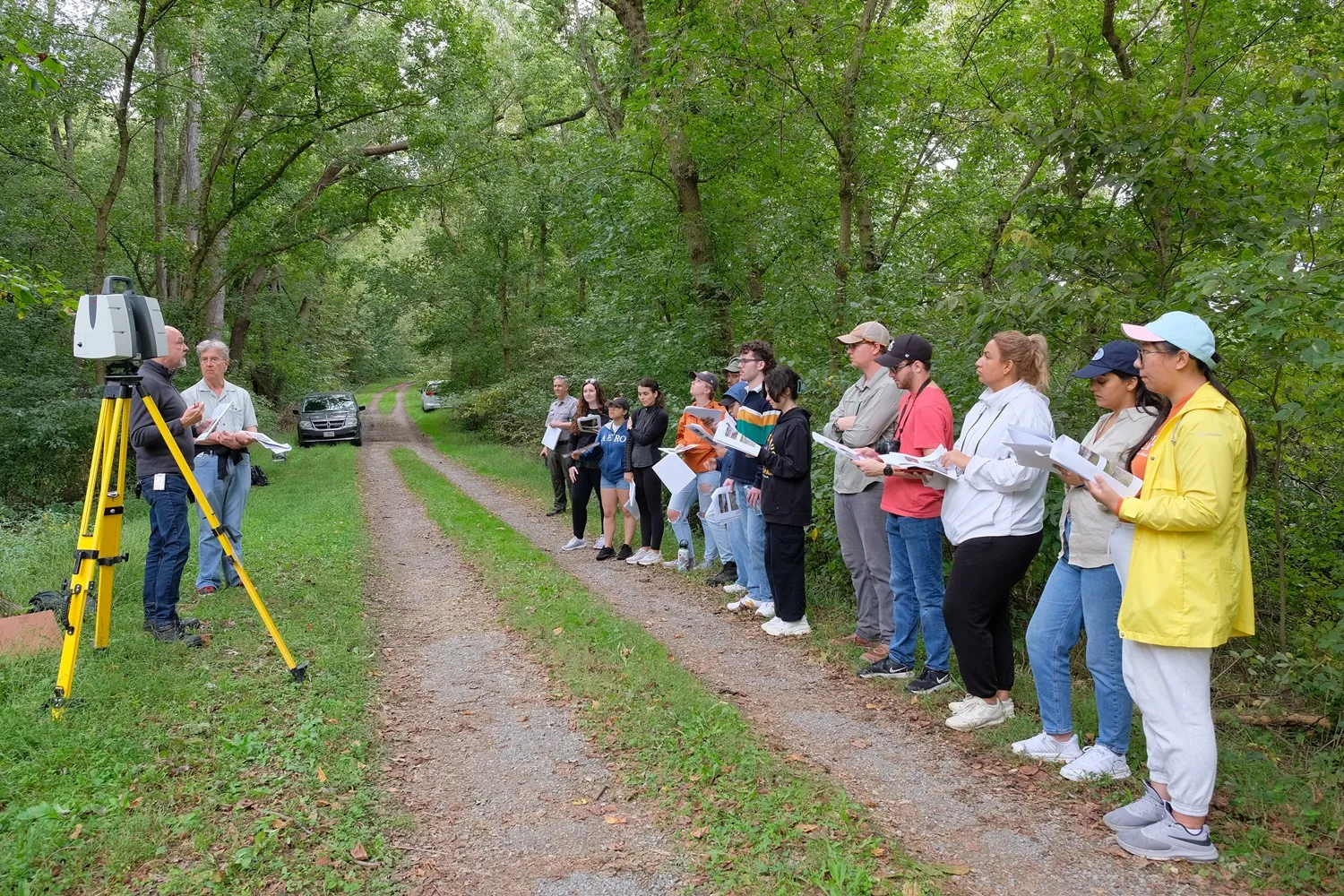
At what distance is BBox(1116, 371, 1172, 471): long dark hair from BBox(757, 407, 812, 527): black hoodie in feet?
7.95

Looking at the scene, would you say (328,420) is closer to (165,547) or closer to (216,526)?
(165,547)

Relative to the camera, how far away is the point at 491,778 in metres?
4.17

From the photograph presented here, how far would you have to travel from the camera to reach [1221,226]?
18.1 ft

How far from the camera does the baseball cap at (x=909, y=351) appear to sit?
501 cm

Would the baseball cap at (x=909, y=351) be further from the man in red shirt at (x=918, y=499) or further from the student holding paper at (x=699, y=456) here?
the student holding paper at (x=699, y=456)

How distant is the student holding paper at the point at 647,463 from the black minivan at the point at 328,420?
1907 centimetres

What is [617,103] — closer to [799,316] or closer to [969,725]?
[799,316]

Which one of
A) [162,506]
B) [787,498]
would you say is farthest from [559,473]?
[162,506]

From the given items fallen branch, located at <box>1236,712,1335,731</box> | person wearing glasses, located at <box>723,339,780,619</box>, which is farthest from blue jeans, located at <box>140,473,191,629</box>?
fallen branch, located at <box>1236,712,1335,731</box>

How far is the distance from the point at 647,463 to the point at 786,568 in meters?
2.87

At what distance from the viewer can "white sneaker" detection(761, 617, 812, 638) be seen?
636 centimetres

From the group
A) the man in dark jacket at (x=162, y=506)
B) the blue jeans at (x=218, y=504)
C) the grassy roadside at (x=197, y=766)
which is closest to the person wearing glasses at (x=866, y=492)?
A: the grassy roadside at (x=197, y=766)

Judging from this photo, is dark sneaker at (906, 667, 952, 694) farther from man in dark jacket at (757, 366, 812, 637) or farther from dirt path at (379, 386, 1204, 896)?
man in dark jacket at (757, 366, 812, 637)

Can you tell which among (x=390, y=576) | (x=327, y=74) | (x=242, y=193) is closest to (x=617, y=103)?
(x=327, y=74)
